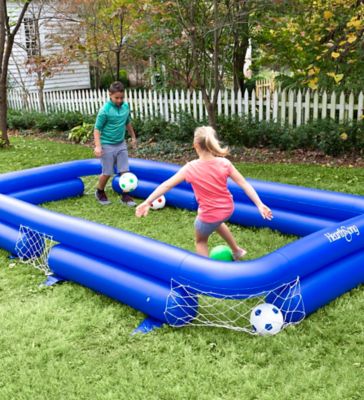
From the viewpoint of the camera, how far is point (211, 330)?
3.41 meters

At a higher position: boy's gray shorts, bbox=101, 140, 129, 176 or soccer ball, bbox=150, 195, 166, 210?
boy's gray shorts, bbox=101, 140, 129, 176

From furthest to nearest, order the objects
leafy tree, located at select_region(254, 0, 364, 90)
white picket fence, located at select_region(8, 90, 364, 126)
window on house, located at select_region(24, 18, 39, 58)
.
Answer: window on house, located at select_region(24, 18, 39, 58)
white picket fence, located at select_region(8, 90, 364, 126)
leafy tree, located at select_region(254, 0, 364, 90)

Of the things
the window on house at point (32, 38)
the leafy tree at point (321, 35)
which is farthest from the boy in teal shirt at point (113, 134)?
the window on house at point (32, 38)

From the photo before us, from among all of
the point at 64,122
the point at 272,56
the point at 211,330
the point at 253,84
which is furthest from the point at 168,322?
the point at 253,84

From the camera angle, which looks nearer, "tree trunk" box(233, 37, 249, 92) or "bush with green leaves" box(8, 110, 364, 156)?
"bush with green leaves" box(8, 110, 364, 156)

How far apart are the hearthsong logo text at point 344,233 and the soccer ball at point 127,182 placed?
3.20 metres

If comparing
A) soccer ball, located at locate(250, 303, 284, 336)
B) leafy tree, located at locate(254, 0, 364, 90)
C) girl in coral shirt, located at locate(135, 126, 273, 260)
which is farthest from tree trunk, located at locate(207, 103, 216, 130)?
soccer ball, located at locate(250, 303, 284, 336)

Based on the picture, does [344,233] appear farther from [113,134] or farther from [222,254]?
[113,134]

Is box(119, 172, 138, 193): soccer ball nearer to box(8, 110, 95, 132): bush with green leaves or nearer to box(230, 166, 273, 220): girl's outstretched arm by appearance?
box(230, 166, 273, 220): girl's outstretched arm

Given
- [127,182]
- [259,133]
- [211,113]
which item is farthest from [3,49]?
[127,182]

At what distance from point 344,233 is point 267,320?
37.8 inches

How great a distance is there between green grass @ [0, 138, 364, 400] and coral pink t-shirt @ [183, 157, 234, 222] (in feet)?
2.94

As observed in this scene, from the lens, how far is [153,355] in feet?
10.4

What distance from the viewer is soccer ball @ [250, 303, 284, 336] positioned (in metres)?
3.27
